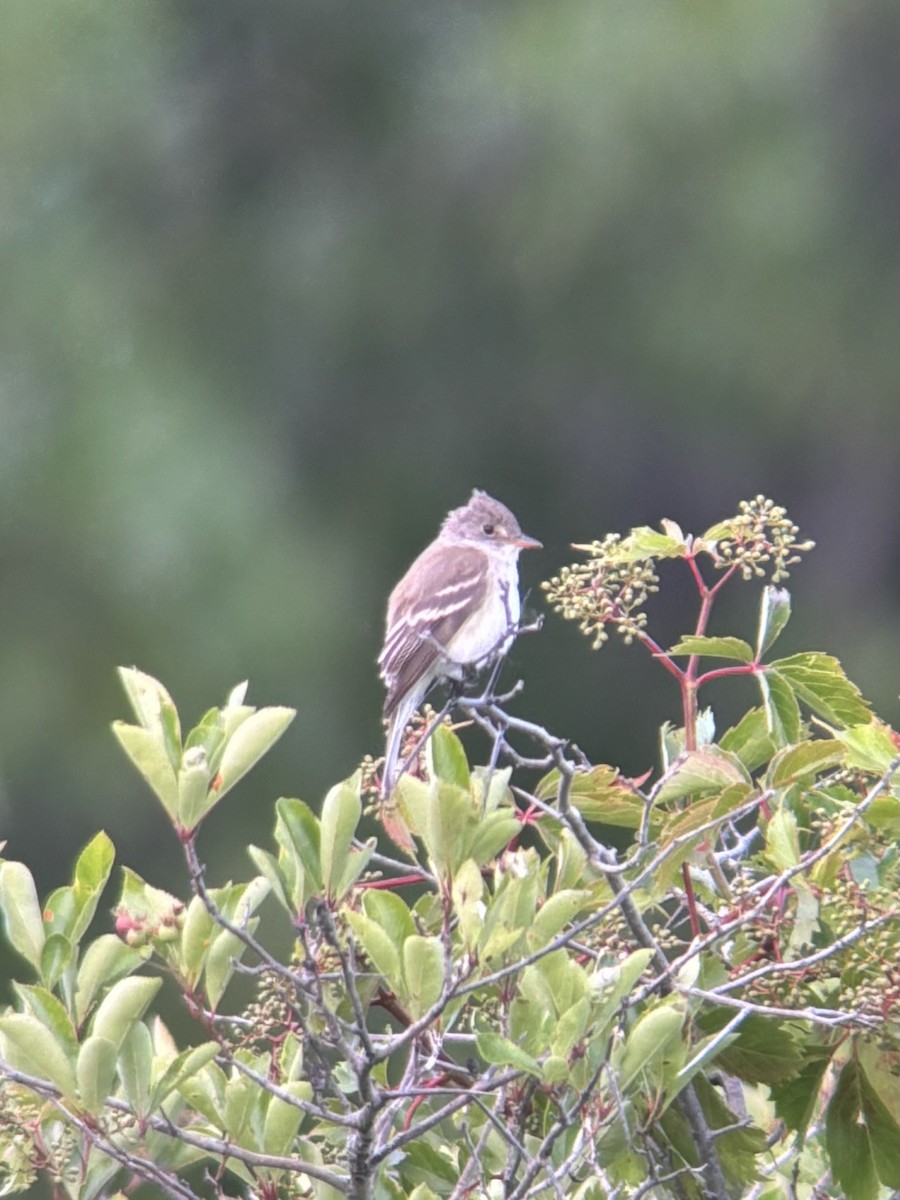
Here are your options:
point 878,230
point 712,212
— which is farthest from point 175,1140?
point 878,230

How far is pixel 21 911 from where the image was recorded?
2.32 metres

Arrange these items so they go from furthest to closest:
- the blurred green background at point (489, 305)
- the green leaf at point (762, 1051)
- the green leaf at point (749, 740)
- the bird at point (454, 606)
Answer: the blurred green background at point (489, 305) < the bird at point (454, 606) < the green leaf at point (749, 740) < the green leaf at point (762, 1051)

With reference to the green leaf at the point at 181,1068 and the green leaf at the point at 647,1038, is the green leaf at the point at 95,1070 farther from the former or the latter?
the green leaf at the point at 647,1038

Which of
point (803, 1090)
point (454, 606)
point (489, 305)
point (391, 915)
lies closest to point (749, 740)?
point (803, 1090)

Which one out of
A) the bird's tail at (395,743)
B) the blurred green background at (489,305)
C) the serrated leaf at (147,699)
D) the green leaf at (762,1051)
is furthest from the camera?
the blurred green background at (489,305)

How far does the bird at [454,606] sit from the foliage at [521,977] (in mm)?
1215

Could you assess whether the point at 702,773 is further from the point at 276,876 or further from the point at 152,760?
the point at 152,760

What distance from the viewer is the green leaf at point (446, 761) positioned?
2408 millimetres

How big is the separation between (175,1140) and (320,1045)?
249 millimetres

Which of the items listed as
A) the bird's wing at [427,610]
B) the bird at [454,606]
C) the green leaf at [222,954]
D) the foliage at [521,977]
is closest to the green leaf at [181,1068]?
the foliage at [521,977]

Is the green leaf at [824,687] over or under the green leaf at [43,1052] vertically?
over

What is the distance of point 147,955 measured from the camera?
7.77 ft

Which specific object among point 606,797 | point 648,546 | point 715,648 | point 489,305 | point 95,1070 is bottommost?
point 95,1070

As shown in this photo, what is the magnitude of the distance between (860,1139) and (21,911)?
1028 mm
